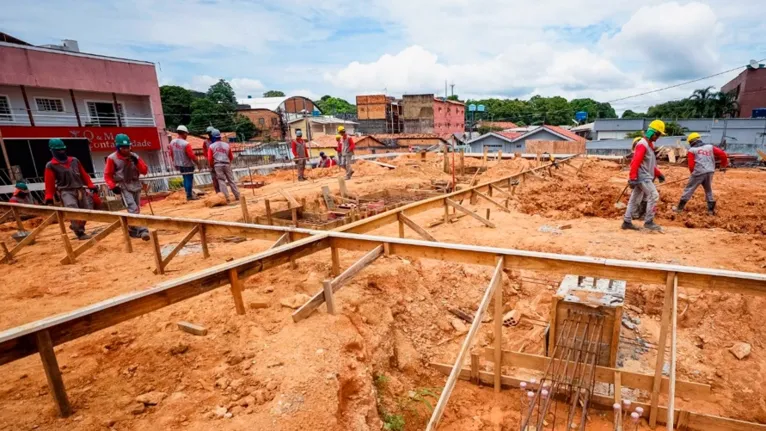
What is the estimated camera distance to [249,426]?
2.34 meters

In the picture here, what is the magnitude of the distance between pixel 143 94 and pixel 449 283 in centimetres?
2244

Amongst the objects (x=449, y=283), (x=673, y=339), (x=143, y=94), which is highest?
(x=143, y=94)

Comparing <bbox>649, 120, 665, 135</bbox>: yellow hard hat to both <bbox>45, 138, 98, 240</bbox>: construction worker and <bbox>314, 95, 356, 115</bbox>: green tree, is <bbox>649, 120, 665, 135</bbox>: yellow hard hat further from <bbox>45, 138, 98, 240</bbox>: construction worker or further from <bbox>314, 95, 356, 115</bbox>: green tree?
<bbox>314, 95, 356, 115</bbox>: green tree

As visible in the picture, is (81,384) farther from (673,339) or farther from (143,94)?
(143,94)

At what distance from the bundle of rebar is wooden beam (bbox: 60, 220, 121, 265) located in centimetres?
→ 585

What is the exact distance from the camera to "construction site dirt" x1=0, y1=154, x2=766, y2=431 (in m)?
2.58

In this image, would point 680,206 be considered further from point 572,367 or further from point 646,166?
point 572,367

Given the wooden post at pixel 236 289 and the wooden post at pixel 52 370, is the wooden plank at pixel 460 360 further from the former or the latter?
the wooden post at pixel 52 370

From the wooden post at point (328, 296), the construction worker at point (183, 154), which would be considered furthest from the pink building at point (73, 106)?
the wooden post at point (328, 296)

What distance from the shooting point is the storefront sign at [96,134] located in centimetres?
1661

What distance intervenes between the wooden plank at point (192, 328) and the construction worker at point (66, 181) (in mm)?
5109

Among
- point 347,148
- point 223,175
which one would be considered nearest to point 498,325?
point 223,175

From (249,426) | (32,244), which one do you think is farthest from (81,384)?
(32,244)

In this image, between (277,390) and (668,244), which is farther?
(668,244)
